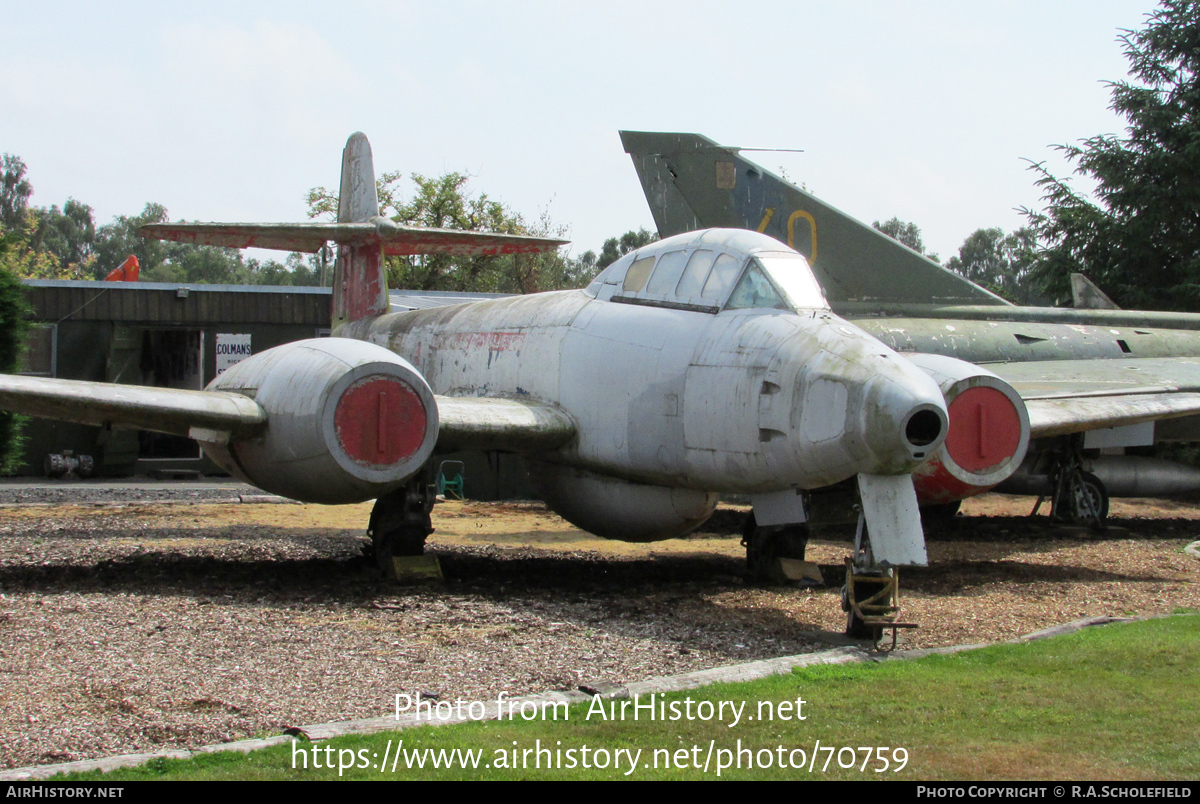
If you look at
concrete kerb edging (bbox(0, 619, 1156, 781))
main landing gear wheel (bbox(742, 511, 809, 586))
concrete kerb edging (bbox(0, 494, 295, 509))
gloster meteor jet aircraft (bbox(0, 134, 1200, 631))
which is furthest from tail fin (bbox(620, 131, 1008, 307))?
concrete kerb edging (bbox(0, 619, 1156, 781))

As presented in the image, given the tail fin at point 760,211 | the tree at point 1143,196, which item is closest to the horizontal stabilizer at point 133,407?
the tail fin at point 760,211

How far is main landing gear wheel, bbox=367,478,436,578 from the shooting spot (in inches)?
393

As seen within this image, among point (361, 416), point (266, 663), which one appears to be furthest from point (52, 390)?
point (266, 663)

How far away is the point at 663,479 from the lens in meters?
9.20

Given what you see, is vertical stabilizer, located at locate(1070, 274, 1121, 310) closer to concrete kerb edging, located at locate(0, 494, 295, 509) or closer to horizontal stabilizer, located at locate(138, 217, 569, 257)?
horizontal stabilizer, located at locate(138, 217, 569, 257)

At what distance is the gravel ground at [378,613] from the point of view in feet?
17.8

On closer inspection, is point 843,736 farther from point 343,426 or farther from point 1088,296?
point 1088,296

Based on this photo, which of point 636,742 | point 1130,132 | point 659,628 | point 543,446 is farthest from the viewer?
point 1130,132

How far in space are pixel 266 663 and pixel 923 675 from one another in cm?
353

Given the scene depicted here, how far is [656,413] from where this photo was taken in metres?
8.98

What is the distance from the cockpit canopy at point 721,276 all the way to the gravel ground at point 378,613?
2.28 metres
